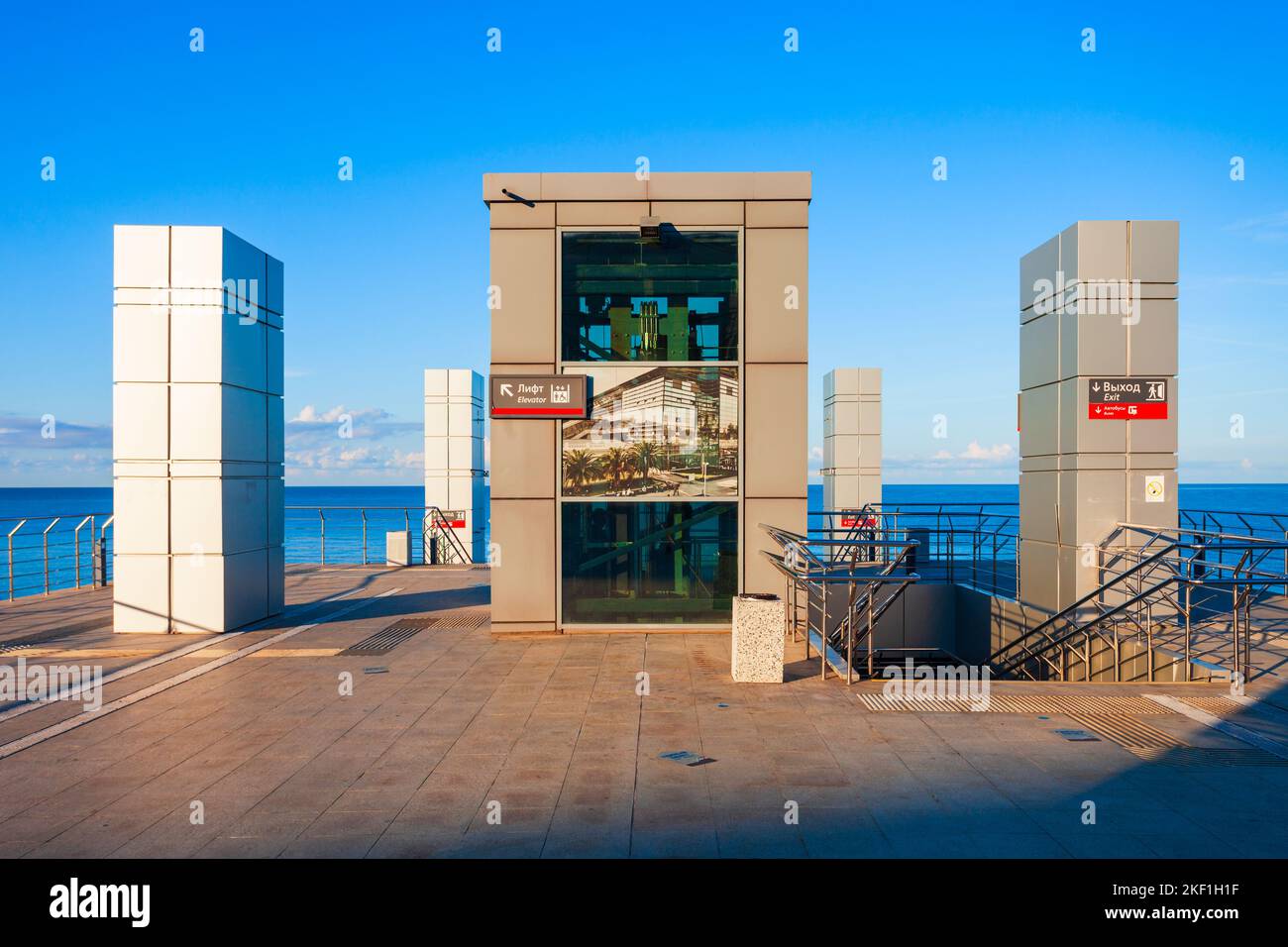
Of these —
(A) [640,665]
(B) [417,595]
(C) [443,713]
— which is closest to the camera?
(C) [443,713]

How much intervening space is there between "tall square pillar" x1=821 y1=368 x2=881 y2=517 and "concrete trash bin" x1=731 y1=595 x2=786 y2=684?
697 inches

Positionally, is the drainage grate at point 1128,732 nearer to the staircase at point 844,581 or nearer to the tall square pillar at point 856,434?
the staircase at point 844,581

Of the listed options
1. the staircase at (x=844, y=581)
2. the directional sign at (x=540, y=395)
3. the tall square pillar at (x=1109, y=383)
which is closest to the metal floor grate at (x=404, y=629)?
the directional sign at (x=540, y=395)

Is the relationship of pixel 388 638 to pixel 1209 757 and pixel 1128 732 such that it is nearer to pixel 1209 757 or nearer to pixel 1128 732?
pixel 1128 732

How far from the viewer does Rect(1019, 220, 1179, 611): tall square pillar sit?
37.6 feet

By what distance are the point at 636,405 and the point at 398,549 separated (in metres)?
11.9

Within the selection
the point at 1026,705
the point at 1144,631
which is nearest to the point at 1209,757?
the point at 1026,705

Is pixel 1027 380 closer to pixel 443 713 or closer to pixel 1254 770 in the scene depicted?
pixel 1254 770

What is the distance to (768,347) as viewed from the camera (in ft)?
38.9

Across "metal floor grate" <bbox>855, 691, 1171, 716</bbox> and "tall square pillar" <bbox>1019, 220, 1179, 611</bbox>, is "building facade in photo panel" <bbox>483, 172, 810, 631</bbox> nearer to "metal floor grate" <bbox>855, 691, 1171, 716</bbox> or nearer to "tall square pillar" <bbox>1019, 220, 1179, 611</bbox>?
"tall square pillar" <bbox>1019, 220, 1179, 611</bbox>

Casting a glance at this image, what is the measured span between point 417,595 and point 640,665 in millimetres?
7452

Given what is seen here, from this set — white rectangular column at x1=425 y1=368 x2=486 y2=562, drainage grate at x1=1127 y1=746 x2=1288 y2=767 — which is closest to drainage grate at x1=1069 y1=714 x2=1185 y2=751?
drainage grate at x1=1127 y1=746 x2=1288 y2=767

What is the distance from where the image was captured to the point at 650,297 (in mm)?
11914
